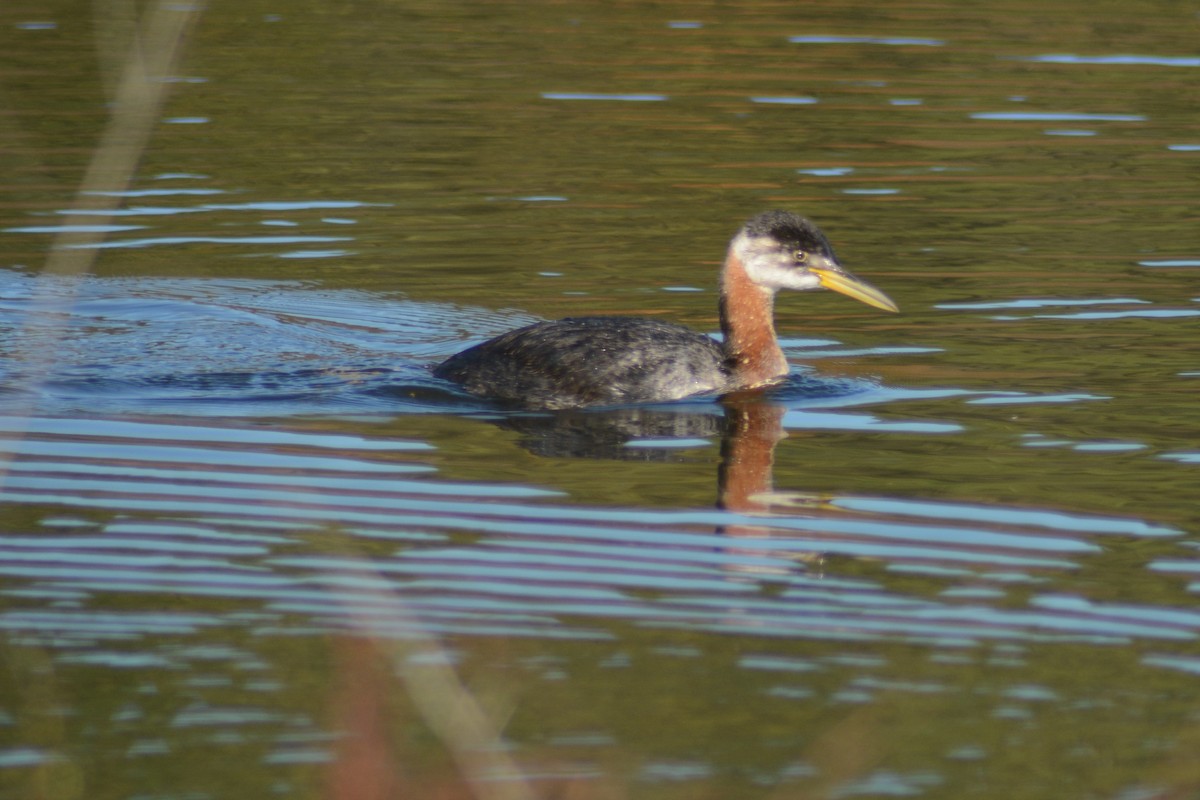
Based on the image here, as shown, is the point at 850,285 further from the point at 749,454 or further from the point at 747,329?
the point at 749,454

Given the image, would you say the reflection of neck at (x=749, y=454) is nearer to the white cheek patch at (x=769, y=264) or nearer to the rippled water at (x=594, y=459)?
the rippled water at (x=594, y=459)

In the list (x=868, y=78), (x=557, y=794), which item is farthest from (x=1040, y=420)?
(x=868, y=78)

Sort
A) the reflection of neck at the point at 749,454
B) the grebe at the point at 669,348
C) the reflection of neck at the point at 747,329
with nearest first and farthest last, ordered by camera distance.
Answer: the reflection of neck at the point at 749,454 → the grebe at the point at 669,348 → the reflection of neck at the point at 747,329

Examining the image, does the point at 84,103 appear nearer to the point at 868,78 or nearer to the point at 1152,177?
the point at 868,78

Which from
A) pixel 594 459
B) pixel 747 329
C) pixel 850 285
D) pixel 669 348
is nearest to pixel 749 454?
pixel 594 459

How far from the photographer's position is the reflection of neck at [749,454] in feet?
28.2

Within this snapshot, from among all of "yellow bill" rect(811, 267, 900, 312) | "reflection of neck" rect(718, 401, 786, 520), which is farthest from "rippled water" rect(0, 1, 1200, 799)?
"yellow bill" rect(811, 267, 900, 312)

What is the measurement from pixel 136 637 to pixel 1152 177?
11731 mm

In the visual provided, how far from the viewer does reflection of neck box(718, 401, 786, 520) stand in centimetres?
859

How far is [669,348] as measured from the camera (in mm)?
10820

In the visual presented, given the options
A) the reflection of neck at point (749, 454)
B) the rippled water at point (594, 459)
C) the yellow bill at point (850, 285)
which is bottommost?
the reflection of neck at point (749, 454)

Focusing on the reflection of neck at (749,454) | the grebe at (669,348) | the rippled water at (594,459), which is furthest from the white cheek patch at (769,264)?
the reflection of neck at (749,454)

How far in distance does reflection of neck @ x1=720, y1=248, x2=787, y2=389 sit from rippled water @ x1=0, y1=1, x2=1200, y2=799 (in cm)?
24

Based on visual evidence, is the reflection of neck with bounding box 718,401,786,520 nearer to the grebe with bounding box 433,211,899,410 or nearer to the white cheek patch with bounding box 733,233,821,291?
the grebe with bounding box 433,211,899,410
